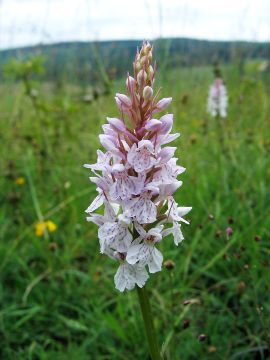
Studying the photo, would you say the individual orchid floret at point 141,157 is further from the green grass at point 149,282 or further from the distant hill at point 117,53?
the distant hill at point 117,53

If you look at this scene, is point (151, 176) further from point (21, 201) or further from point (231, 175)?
point (21, 201)

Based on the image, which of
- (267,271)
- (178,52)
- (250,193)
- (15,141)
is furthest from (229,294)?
(178,52)

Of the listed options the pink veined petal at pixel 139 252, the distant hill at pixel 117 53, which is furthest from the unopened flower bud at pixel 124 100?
the distant hill at pixel 117 53

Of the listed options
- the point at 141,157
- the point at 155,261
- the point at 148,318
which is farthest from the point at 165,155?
the point at 148,318

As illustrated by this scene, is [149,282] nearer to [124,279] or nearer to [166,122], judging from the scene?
[124,279]

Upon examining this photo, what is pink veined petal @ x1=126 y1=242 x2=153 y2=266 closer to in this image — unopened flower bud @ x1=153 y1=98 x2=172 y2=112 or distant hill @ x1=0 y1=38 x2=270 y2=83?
unopened flower bud @ x1=153 y1=98 x2=172 y2=112

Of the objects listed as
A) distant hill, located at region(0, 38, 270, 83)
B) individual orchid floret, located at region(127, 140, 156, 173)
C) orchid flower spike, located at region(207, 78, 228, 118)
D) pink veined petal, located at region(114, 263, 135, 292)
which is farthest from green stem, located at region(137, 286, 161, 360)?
distant hill, located at region(0, 38, 270, 83)
